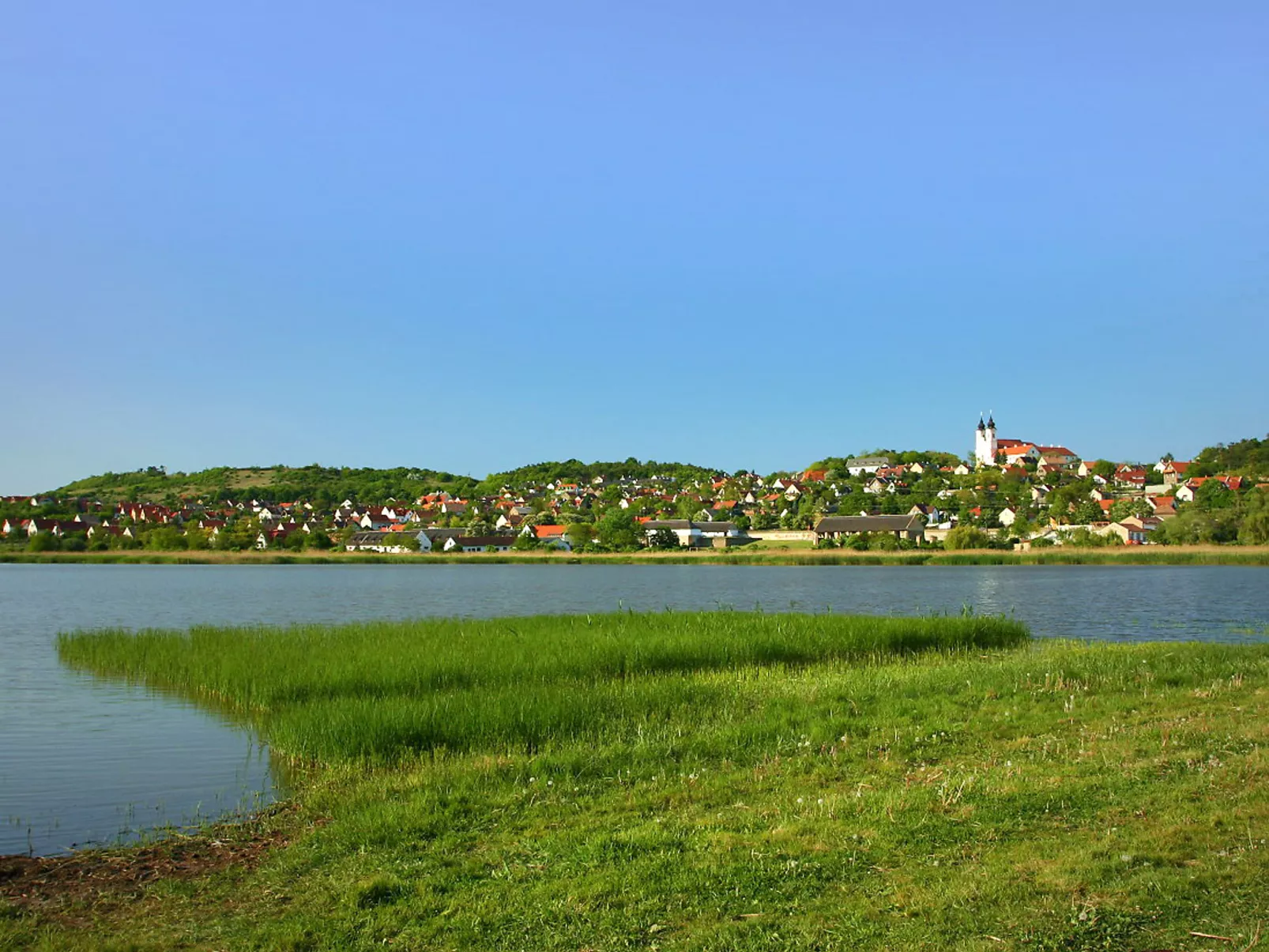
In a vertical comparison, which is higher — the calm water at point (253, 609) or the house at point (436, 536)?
the house at point (436, 536)

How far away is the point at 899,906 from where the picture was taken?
668 centimetres

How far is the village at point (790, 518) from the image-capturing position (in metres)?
104

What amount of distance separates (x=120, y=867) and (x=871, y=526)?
11254 cm

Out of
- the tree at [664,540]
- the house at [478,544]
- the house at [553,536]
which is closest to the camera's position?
the tree at [664,540]

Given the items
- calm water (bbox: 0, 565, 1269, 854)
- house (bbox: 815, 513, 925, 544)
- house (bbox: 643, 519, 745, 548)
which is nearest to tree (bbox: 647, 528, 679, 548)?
house (bbox: 643, 519, 745, 548)

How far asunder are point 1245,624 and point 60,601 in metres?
49.1

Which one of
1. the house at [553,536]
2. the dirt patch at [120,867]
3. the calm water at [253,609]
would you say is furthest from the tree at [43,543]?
the dirt patch at [120,867]

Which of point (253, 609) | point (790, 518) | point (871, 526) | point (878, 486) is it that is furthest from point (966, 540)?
point (878, 486)

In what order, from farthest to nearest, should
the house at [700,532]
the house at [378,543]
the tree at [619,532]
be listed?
the house at [378,543] < the house at [700,532] < the tree at [619,532]

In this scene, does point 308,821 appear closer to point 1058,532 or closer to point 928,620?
point 928,620

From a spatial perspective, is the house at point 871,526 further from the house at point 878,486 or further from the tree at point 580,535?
the house at point 878,486

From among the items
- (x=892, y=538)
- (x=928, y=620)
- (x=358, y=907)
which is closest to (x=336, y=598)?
(x=928, y=620)

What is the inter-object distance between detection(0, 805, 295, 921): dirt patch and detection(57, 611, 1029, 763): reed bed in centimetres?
283

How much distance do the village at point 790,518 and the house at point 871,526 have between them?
25cm
